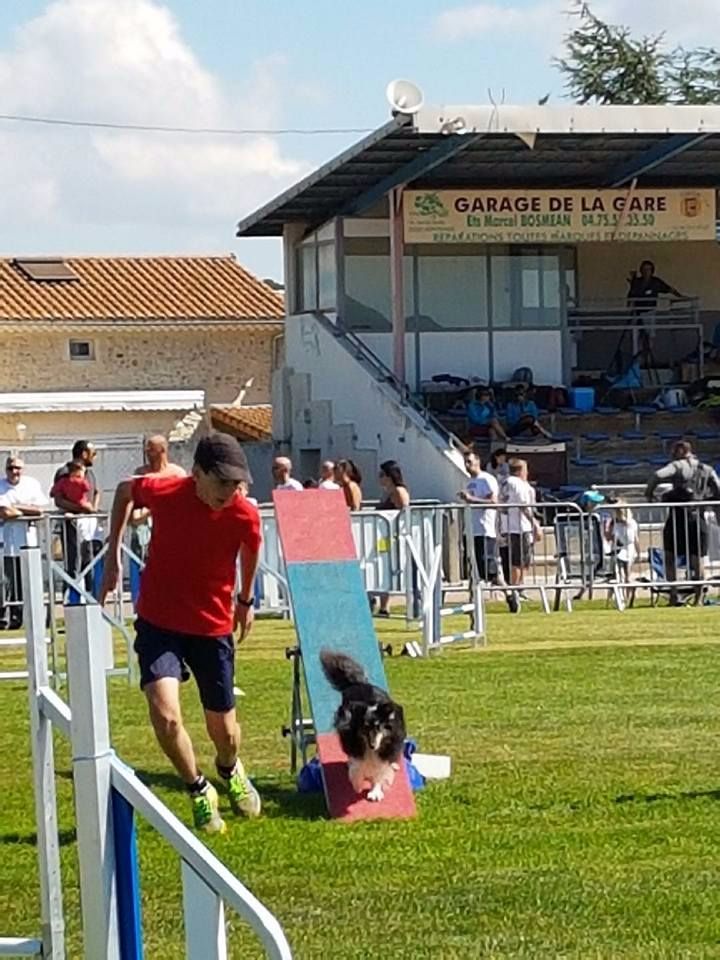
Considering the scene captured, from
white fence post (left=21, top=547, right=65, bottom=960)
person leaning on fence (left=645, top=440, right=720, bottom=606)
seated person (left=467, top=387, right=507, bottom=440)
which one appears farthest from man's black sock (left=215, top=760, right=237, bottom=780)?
seated person (left=467, top=387, right=507, bottom=440)

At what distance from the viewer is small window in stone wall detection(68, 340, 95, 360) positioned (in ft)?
190

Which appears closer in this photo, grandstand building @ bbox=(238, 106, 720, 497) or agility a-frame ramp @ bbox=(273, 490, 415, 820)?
agility a-frame ramp @ bbox=(273, 490, 415, 820)

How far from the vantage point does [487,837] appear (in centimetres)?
902

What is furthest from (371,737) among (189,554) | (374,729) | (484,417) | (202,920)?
(484,417)

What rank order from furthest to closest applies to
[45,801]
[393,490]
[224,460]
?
[393,490], [224,460], [45,801]

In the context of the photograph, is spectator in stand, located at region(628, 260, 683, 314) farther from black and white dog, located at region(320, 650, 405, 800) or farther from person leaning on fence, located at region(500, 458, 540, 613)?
black and white dog, located at region(320, 650, 405, 800)

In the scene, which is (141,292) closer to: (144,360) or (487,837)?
(144,360)

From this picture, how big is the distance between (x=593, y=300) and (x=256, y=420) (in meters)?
17.2

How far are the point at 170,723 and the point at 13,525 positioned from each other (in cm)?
1074

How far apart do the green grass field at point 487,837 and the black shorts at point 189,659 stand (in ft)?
2.01

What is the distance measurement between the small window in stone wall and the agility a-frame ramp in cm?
4727

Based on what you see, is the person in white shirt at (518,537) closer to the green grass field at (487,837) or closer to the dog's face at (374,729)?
the green grass field at (487,837)

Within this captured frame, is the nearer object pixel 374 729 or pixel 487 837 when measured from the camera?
pixel 487 837

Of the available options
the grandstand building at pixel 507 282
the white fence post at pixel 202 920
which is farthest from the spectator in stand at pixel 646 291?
the white fence post at pixel 202 920
